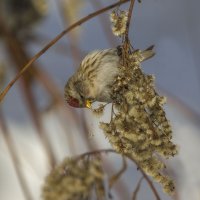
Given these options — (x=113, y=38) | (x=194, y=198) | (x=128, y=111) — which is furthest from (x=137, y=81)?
(x=194, y=198)

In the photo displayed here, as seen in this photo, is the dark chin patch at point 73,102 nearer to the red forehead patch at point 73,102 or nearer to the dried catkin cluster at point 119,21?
the red forehead patch at point 73,102

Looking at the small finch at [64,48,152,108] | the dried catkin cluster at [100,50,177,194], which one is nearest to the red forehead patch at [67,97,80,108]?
the small finch at [64,48,152,108]

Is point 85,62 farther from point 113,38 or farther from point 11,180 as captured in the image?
point 11,180

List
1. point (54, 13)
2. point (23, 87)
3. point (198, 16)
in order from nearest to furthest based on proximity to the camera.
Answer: point (23, 87)
point (198, 16)
point (54, 13)

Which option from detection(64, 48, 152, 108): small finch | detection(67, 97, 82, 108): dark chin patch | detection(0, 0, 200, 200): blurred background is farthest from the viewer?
detection(0, 0, 200, 200): blurred background

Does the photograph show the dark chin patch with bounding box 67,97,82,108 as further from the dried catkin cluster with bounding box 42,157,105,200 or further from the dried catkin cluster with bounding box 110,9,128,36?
the dried catkin cluster with bounding box 110,9,128,36

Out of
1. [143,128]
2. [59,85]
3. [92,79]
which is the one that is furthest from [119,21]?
[59,85]
